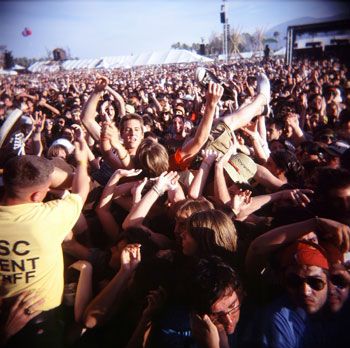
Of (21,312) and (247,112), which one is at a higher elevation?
(247,112)

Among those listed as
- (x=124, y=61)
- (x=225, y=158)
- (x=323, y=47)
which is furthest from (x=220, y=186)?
(x=124, y=61)

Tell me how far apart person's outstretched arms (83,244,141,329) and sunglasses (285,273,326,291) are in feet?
2.87

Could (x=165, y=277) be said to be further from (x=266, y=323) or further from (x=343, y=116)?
(x=343, y=116)

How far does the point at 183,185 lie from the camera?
8.25 ft

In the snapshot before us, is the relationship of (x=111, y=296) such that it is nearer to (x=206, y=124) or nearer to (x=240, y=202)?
(x=240, y=202)

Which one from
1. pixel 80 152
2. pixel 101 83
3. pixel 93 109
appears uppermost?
pixel 101 83

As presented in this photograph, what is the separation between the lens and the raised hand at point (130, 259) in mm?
1727

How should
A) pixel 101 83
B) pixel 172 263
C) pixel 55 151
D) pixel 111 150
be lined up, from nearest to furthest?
pixel 172 263, pixel 111 150, pixel 101 83, pixel 55 151

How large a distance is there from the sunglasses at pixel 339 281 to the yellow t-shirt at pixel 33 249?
1569 millimetres

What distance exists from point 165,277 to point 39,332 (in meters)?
0.78

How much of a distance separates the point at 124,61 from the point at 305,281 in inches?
2070

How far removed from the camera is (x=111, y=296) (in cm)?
167

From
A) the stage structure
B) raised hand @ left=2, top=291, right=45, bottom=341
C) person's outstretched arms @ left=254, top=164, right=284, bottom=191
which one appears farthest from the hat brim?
the stage structure

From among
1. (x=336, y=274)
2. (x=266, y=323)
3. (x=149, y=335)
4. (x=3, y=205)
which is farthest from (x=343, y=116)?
(x=3, y=205)
